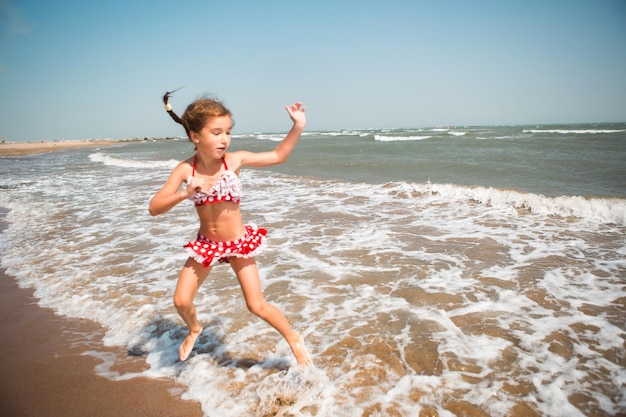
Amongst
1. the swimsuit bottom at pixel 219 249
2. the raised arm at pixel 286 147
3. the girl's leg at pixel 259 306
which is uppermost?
the raised arm at pixel 286 147

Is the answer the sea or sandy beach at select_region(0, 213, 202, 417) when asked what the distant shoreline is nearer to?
the sea

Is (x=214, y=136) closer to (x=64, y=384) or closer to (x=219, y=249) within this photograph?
(x=219, y=249)

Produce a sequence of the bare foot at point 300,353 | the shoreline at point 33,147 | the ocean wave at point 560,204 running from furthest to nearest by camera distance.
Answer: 1. the shoreline at point 33,147
2. the ocean wave at point 560,204
3. the bare foot at point 300,353

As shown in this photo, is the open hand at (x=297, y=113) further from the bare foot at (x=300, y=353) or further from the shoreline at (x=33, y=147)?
the shoreline at (x=33, y=147)

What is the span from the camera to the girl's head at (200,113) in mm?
2463

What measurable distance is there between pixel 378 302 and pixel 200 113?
262 cm

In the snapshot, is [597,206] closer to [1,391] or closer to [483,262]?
[483,262]

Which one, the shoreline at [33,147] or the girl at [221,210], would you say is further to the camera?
the shoreline at [33,147]

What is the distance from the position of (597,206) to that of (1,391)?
914cm

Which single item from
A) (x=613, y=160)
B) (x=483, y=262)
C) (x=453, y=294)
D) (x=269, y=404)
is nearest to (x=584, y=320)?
(x=453, y=294)

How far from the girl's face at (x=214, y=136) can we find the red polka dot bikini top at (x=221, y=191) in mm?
179

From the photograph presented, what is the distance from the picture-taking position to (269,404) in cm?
248

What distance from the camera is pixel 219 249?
8.74 feet

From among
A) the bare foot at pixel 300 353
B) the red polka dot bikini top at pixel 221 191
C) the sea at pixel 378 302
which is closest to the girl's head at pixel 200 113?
the red polka dot bikini top at pixel 221 191
